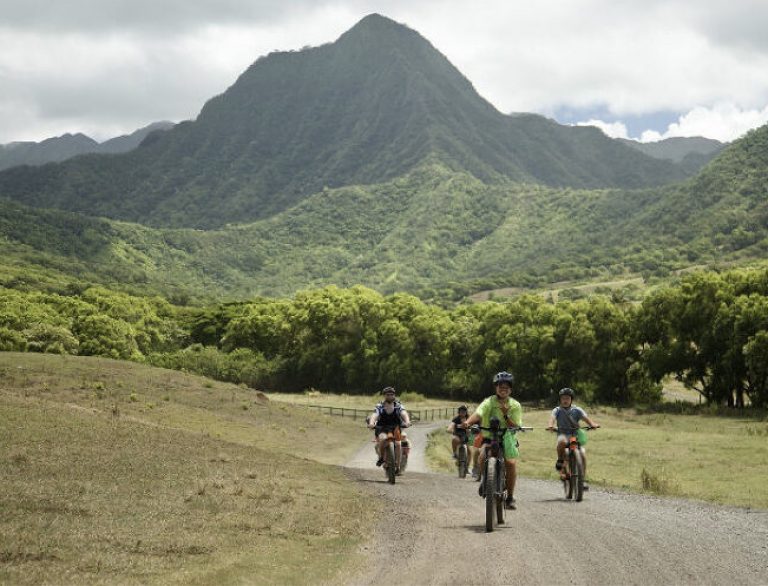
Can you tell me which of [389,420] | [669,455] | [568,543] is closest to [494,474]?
A: [568,543]

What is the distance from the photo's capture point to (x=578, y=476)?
1992 cm

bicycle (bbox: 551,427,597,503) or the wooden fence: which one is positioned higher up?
bicycle (bbox: 551,427,597,503)

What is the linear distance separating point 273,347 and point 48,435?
94.7 metres

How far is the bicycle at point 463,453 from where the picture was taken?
1090 inches

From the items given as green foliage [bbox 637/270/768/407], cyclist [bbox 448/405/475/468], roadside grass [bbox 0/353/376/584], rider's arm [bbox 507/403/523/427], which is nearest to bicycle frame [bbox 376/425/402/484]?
roadside grass [bbox 0/353/376/584]

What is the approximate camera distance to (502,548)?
1301 centimetres

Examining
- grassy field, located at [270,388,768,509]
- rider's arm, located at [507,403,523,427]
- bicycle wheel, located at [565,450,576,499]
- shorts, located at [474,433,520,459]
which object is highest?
rider's arm, located at [507,403,523,427]

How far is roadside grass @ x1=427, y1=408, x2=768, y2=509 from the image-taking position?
2688 cm

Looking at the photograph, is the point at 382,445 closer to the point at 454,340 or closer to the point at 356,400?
the point at 356,400

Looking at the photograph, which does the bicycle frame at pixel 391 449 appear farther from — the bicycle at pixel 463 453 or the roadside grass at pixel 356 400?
the roadside grass at pixel 356 400

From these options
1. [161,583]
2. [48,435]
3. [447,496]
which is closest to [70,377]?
[48,435]

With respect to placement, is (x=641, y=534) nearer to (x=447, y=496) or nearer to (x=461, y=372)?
(x=447, y=496)

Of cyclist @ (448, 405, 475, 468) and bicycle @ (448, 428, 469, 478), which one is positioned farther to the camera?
bicycle @ (448, 428, 469, 478)

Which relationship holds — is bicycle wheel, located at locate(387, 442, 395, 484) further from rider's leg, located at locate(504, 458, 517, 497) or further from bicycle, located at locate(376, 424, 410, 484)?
rider's leg, located at locate(504, 458, 517, 497)
